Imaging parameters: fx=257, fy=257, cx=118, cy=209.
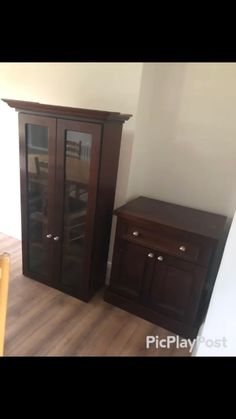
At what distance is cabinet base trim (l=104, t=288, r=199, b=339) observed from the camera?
6.00 ft

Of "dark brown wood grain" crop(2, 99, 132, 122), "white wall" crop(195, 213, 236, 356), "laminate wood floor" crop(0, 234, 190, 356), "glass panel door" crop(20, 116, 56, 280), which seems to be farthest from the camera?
"glass panel door" crop(20, 116, 56, 280)

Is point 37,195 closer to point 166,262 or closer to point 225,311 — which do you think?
point 166,262

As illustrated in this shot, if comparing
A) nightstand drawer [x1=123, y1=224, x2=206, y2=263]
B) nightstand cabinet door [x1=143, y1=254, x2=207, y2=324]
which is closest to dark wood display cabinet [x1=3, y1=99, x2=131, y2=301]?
nightstand drawer [x1=123, y1=224, x2=206, y2=263]

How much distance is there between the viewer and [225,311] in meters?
1.00

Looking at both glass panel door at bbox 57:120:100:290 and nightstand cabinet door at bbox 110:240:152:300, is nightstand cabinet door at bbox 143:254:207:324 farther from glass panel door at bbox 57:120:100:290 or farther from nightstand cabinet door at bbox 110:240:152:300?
glass panel door at bbox 57:120:100:290

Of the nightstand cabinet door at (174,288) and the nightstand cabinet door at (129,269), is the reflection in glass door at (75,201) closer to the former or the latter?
the nightstand cabinet door at (129,269)

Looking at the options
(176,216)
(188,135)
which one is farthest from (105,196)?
(188,135)

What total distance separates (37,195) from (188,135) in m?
1.27

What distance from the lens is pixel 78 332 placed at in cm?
179

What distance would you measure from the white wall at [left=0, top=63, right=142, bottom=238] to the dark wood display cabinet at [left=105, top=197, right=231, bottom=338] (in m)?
0.40

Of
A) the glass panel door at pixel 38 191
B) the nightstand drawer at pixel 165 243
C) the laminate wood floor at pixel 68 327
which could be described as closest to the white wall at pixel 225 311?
the nightstand drawer at pixel 165 243

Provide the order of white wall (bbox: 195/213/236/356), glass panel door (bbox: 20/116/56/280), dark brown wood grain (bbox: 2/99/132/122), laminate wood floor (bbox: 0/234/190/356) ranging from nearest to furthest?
white wall (bbox: 195/213/236/356), dark brown wood grain (bbox: 2/99/132/122), laminate wood floor (bbox: 0/234/190/356), glass panel door (bbox: 20/116/56/280)

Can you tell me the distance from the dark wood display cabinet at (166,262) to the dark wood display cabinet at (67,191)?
188mm
